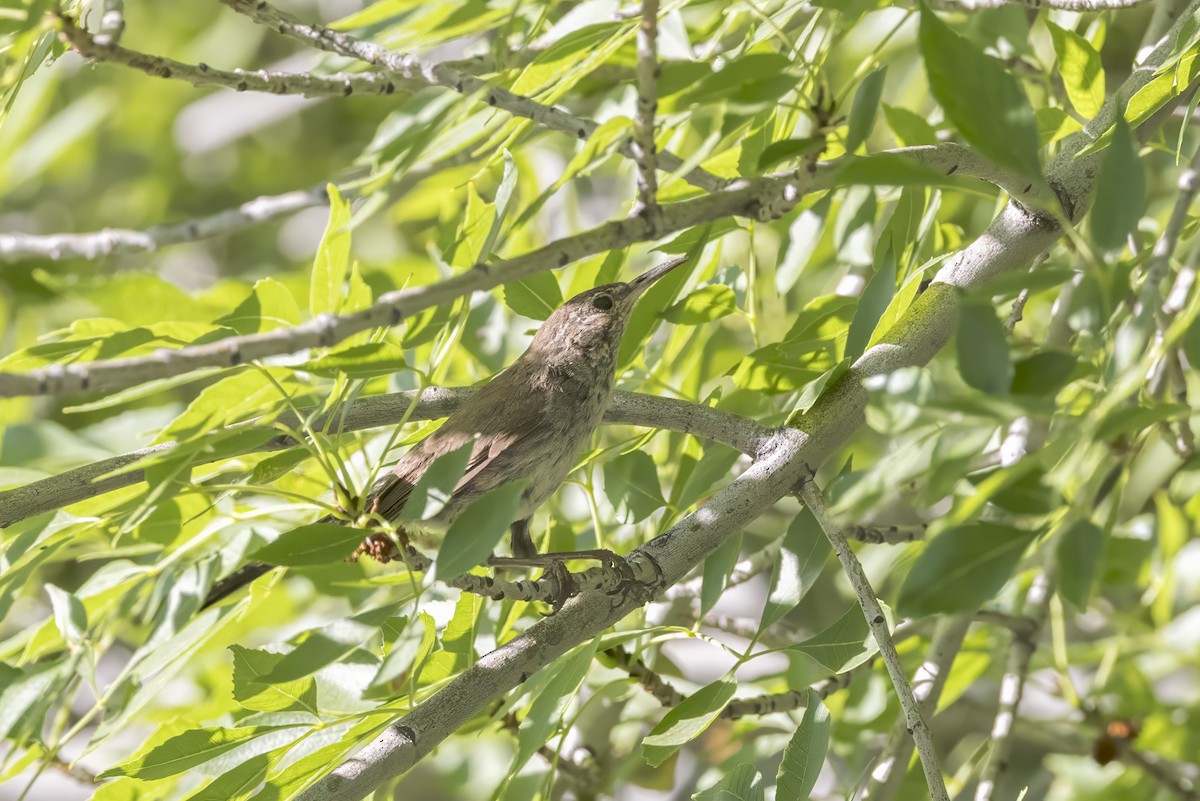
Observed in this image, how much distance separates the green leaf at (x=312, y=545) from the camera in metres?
1.61

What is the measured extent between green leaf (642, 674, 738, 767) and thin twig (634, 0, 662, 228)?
76 cm

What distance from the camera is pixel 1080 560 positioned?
45.0 inches

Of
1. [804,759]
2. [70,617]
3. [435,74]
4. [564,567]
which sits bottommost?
[804,759]

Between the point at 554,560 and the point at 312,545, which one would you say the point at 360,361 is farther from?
the point at 554,560

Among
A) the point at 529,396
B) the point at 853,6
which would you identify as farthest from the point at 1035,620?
the point at 853,6

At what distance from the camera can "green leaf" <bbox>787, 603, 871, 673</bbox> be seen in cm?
184

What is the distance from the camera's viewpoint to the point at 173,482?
1.68m

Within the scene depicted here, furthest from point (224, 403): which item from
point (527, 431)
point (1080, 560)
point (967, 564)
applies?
point (1080, 560)

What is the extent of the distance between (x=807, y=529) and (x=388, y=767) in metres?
0.77

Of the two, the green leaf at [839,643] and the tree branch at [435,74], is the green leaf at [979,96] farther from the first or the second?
the green leaf at [839,643]

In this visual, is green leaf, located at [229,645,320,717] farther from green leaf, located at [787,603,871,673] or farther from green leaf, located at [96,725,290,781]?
green leaf, located at [787,603,871,673]

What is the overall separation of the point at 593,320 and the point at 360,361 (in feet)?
4.01

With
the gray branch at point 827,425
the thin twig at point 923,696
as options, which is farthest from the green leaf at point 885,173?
the thin twig at point 923,696

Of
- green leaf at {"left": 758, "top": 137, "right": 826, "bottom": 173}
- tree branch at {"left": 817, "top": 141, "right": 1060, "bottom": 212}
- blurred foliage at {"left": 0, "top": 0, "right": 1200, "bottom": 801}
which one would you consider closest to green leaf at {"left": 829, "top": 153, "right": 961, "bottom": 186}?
blurred foliage at {"left": 0, "top": 0, "right": 1200, "bottom": 801}
